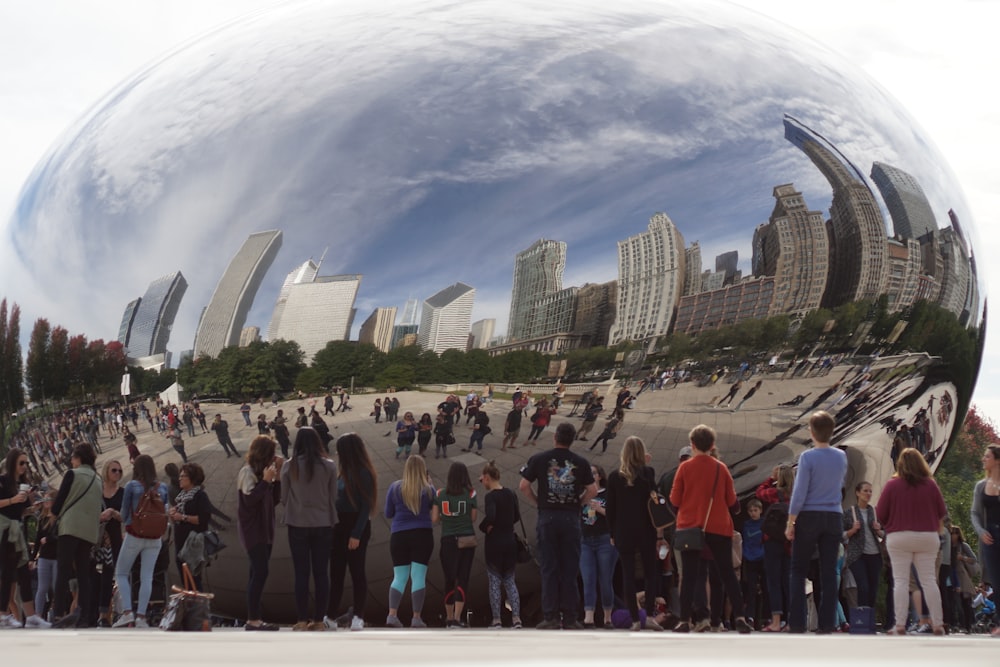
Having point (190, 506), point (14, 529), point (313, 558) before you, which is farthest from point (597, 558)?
point (14, 529)

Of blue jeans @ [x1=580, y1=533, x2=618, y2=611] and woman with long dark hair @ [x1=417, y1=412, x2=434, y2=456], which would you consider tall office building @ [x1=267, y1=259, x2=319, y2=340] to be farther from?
blue jeans @ [x1=580, y1=533, x2=618, y2=611]

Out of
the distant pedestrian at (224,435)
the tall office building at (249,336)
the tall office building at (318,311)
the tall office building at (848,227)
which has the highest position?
the tall office building at (848,227)

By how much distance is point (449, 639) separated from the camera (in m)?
6.00

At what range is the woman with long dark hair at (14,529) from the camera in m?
8.52

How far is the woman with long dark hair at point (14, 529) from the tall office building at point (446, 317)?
142 inches

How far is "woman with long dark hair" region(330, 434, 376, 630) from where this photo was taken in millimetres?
7406

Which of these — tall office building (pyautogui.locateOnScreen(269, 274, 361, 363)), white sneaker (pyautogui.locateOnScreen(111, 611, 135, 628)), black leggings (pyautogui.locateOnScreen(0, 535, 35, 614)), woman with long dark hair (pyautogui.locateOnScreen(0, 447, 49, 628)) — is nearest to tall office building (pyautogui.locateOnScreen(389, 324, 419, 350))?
Answer: tall office building (pyautogui.locateOnScreen(269, 274, 361, 363))

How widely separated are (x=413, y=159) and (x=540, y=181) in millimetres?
835

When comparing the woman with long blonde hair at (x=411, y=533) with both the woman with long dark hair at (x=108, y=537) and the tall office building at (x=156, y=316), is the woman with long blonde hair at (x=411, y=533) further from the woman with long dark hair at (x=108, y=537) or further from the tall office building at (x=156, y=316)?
the woman with long dark hair at (x=108, y=537)

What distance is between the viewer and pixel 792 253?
7785 millimetres

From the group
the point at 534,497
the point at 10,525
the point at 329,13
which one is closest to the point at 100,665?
the point at 534,497

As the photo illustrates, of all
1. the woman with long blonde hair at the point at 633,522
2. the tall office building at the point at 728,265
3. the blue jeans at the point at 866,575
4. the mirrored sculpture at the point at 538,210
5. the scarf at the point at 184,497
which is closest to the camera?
the mirrored sculpture at the point at 538,210

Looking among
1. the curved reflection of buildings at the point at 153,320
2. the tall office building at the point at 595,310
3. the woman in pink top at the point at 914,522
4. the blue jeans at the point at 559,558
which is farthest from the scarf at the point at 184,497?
the woman in pink top at the point at 914,522

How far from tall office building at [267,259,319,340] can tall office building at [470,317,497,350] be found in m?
1.06
